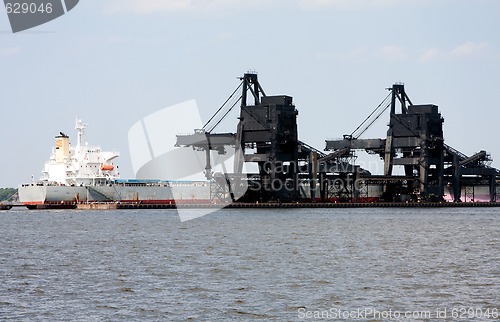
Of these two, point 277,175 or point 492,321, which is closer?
point 492,321

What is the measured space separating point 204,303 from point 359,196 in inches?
3675

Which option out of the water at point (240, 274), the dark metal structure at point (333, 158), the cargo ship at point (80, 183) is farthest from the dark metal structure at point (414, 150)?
the water at point (240, 274)

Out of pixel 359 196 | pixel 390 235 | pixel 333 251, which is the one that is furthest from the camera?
pixel 359 196

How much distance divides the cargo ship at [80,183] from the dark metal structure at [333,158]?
8.19m

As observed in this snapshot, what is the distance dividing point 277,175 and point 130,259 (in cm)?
6395

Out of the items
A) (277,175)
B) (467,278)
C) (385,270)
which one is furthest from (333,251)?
(277,175)

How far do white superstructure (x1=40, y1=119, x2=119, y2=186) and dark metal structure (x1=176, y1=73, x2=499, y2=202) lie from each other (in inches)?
378

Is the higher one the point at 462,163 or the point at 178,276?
the point at 462,163

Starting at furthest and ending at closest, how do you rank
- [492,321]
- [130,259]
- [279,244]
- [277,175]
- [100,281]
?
[277,175]
[279,244]
[130,259]
[100,281]
[492,321]

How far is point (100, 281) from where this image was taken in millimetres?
30000

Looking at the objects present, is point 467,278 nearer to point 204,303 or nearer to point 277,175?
point 204,303

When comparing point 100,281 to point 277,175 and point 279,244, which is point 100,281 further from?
point 277,175

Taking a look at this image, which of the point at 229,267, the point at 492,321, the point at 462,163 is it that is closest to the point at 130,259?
the point at 229,267

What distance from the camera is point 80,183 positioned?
96812 millimetres
